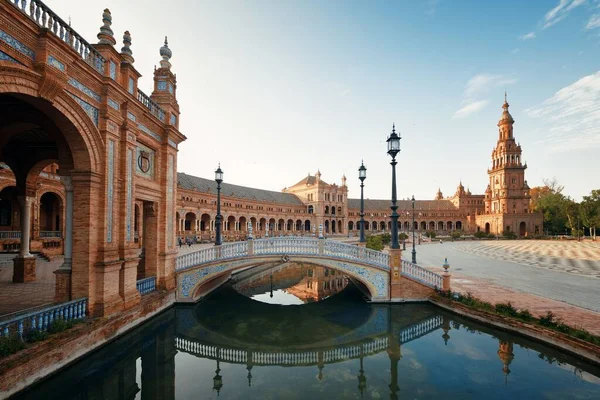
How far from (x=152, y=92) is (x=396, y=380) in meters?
14.3

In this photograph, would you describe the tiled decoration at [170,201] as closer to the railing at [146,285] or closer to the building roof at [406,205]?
the railing at [146,285]

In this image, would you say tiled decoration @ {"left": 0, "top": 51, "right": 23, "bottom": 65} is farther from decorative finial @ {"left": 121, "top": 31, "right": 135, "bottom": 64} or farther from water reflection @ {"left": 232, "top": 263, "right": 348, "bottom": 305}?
water reflection @ {"left": 232, "top": 263, "right": 348, "bottom": 305}

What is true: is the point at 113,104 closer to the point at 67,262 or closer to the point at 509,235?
the point at 67,262

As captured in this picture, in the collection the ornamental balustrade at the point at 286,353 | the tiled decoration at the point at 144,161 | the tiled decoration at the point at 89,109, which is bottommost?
the ornamental balustrade at the point at 286,353

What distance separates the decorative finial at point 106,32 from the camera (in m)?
9.45

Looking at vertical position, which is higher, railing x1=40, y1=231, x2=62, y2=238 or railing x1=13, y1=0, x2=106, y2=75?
railing x1=13, y1=0, x2=106, y2=75

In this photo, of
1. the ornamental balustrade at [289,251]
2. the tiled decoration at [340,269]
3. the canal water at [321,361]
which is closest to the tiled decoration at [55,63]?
the canal water at [321,361]

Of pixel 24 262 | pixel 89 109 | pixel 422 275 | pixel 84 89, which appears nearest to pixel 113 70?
pixel 84 89

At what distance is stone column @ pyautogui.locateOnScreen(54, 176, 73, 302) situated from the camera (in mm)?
8594

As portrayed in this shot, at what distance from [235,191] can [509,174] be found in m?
67.3

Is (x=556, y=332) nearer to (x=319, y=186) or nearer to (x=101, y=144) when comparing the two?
(x=101, y=144)

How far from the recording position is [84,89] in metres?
8.51

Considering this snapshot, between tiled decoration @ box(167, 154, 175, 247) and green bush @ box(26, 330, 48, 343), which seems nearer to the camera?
green bush @ box(26, 330, 48, 343)

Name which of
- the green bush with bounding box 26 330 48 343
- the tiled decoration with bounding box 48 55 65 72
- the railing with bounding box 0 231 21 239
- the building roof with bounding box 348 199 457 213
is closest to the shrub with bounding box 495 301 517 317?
the green bush with bounding box 26 330 48 343
